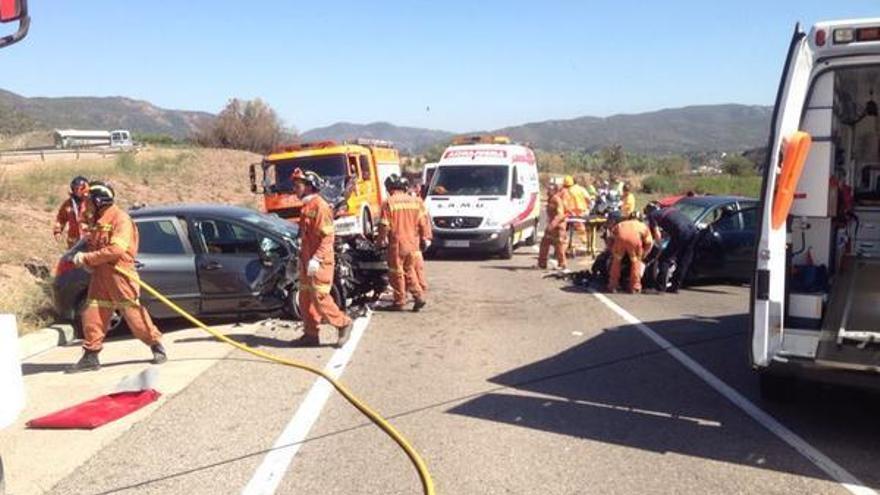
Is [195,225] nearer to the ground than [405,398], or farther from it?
farther from it

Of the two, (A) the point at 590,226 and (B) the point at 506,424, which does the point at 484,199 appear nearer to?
(A) the point at 590,226

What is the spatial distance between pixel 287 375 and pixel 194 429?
4.86 ft

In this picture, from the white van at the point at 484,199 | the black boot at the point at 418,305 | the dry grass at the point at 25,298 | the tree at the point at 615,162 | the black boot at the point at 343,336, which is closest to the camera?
the black boot at the point at 343,336

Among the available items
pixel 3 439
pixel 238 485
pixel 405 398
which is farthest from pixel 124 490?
pixel 405 398

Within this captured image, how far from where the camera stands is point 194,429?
5715 millimetres

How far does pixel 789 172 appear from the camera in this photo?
5055mm

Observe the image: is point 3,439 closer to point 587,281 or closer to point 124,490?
point 124,490

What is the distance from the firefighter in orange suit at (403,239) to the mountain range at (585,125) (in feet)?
387

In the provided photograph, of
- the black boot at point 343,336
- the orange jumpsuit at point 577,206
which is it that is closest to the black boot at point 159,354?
the black boot at point 343,336

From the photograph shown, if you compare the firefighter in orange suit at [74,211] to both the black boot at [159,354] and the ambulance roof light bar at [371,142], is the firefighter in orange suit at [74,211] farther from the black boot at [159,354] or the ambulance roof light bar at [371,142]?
the ambulance roof light bar at [371,142]

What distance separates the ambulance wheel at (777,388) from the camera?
5.96 meters

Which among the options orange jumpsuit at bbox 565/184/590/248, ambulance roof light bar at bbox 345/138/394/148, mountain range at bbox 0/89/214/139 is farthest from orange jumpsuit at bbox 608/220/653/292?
mountain range at bbox 0/89/214/139

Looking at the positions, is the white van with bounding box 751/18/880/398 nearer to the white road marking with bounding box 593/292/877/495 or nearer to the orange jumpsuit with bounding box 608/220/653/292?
the white road marking with bounding box 593/292/877/495

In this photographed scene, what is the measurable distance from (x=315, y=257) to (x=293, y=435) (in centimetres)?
278
